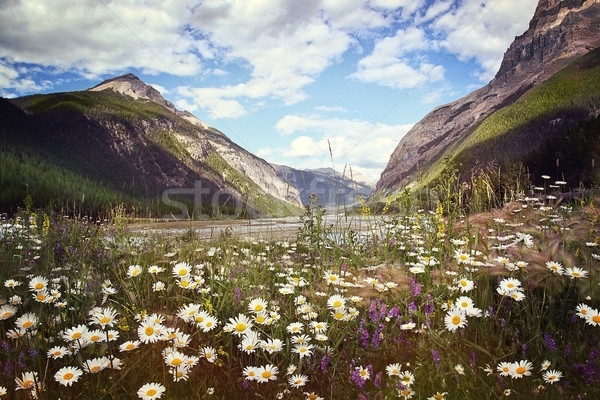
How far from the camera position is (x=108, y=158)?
76750mm

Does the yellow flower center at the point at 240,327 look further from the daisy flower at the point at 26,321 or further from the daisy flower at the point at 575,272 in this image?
the daisy flower at the point at 575,272

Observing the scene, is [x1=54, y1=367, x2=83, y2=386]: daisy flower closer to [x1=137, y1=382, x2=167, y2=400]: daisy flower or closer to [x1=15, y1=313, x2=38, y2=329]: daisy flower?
[x1=137, y1=382, x2=167, y2=400]: daisy flower

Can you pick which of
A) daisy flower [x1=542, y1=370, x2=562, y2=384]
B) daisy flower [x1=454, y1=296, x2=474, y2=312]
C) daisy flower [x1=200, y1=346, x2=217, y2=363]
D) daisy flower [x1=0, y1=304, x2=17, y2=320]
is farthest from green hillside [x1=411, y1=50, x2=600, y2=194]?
daisy flower [x1=0, y1=304, x2=17, y2=320]

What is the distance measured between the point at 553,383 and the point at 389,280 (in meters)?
1.35

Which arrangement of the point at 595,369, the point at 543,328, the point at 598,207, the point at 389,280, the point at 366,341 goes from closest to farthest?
the point at 595,369 → the point at 366,341 → the point at 543,328 → the point at 389,280 → the point at 598,207

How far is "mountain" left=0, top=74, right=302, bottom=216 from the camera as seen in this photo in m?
40.5

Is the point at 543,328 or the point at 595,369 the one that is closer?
the point at 595,369

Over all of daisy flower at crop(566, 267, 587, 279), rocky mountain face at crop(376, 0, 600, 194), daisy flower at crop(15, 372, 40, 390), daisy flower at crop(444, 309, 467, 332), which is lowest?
daisy flower at crop(15, 372, 40, 390)

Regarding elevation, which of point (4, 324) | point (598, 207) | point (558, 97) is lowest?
point (4, 324)

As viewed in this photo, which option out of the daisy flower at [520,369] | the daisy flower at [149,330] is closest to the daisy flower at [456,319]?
the daisy flower at [520,369]

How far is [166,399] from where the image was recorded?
1808mm

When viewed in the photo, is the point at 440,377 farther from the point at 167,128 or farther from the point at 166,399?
the point at 167,128

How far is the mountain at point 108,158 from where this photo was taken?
4050 cm

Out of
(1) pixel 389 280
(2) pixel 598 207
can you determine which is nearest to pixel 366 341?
(1) pixel 389 280
